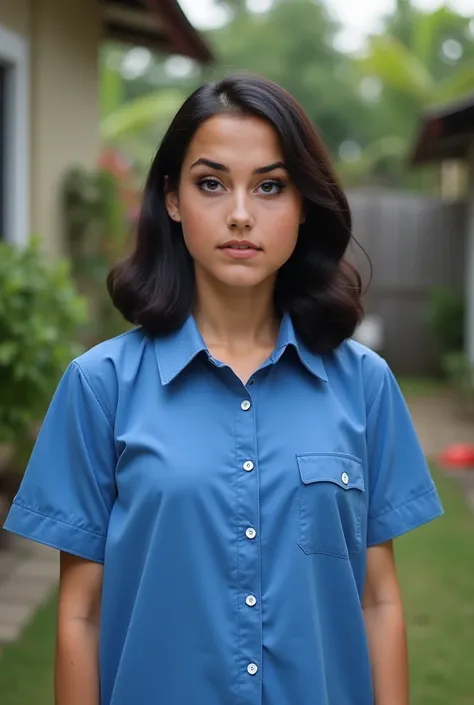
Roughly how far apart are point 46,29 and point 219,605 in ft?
19.8

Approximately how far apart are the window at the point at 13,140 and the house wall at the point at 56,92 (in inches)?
7.1

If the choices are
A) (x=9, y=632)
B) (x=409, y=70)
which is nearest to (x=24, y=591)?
(x=9, y=632)

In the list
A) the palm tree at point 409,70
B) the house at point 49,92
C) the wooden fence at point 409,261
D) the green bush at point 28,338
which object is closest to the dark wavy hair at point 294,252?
the green bush at point 28,338

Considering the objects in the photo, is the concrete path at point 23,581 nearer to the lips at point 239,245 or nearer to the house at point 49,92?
the house at point 49,92

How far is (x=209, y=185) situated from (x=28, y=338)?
321 centimetres

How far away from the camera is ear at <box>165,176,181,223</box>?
6.30ft

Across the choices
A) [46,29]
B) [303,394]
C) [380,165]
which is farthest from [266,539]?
[380,165]

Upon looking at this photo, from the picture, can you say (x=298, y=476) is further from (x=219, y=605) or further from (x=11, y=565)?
(x=11, y=565)

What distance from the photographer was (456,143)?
12695 mm

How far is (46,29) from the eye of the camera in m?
7.03

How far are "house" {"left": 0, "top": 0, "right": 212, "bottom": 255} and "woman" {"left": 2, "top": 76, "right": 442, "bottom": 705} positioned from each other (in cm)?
483

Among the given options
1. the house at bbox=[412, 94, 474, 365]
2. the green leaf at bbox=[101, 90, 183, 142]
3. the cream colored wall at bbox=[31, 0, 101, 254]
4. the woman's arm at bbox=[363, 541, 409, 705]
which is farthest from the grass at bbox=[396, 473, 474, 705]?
the green leaf at bbox=[101, 90, 183, 142]

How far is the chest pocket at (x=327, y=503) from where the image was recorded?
68.1 inches

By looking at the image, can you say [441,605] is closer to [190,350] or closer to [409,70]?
[190,350]
